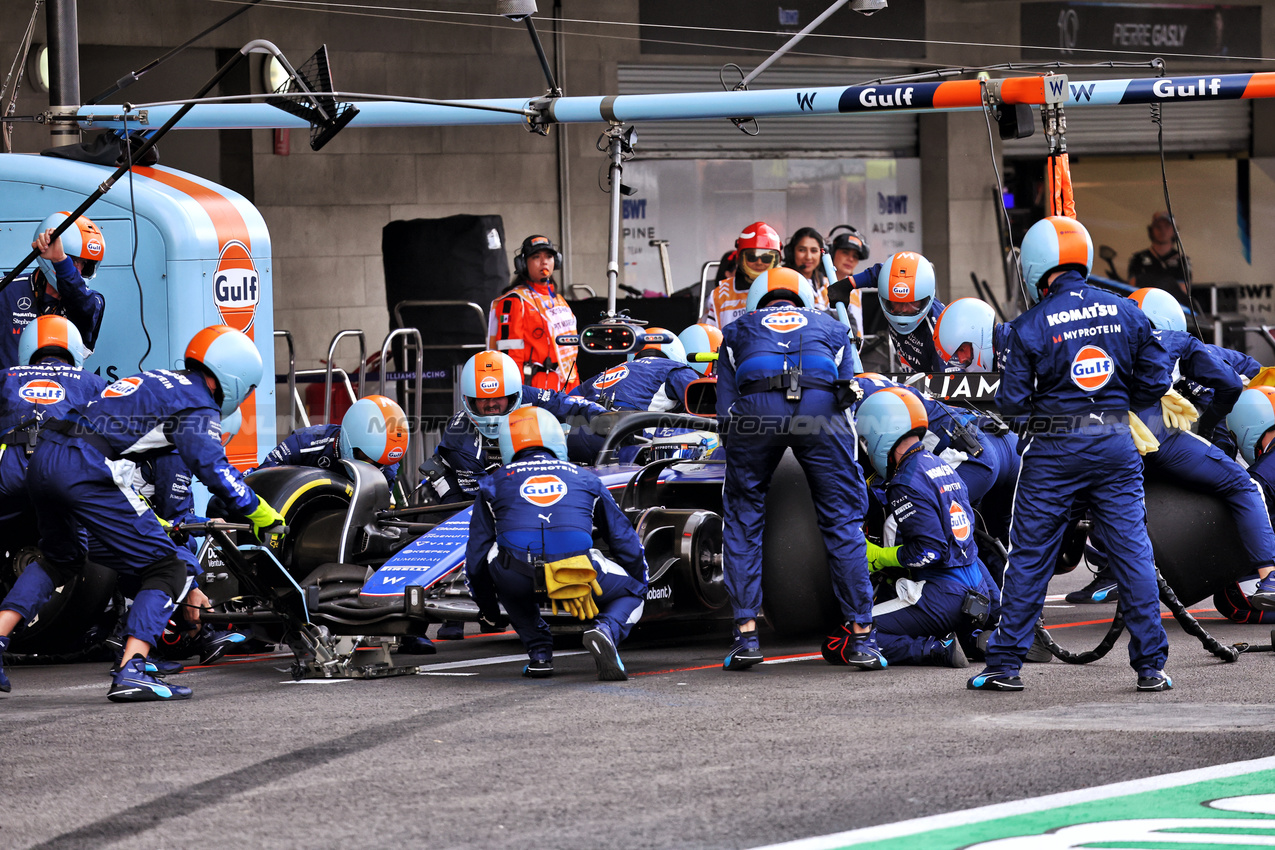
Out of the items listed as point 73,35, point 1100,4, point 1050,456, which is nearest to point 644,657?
point 1050,456

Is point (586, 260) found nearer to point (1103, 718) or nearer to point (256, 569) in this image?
point (256, 569)

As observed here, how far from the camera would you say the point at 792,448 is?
314 inches

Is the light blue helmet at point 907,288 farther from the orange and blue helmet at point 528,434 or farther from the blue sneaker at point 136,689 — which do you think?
the blue sneaker at point 136,689

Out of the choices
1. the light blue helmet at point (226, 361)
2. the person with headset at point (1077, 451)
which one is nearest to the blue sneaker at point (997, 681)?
the person with headset at point (1077, 451)

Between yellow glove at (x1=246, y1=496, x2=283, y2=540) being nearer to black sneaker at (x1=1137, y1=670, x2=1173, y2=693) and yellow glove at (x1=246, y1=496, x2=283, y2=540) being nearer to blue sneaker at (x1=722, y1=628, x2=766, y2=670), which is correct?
blue sneaker at (x1=722, y1=628, x2=766, y2=670)

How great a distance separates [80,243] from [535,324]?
3.47 meters

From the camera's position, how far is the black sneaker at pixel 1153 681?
6941 millimetres

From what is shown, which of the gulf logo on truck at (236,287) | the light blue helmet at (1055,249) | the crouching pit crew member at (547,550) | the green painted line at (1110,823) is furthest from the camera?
the gulf logo on truck at (236,287)

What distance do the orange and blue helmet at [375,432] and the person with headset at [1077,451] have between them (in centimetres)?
352

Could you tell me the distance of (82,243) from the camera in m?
9.74

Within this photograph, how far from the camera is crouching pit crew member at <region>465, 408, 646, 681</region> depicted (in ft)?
25.1

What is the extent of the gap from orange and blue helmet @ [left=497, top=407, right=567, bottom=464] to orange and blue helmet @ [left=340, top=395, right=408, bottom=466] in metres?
1.39

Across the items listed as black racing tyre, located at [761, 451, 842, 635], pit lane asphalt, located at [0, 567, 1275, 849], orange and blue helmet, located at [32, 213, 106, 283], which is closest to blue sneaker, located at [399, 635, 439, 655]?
A: pit lane asphalt, located at [0, 567, 1275, 849]

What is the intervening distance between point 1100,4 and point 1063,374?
17.3 metres
